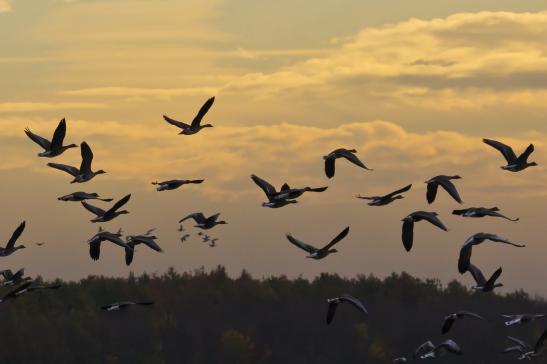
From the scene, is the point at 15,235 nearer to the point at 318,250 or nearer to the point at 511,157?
the point at 318,250

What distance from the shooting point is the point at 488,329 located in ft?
285

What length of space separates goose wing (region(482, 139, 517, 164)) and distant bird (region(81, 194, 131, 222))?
12.4 m

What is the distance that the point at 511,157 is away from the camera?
44.0m

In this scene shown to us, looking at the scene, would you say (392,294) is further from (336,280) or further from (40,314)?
(40,314)

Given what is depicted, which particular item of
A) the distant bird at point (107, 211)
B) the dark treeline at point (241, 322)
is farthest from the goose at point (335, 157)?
the dark treeline at point (241, 322)

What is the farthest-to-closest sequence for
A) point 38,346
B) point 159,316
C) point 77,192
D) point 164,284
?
point 164,284, point 159,316, point 38,346, point 77,192

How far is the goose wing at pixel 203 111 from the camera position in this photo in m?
42.4

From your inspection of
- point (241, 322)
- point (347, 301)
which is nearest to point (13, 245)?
point (347, 301)

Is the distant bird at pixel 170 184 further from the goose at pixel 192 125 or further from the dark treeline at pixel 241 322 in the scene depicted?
the dark treeline at pixel 241 322

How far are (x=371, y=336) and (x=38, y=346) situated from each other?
21.8m

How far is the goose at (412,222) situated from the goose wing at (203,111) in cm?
739

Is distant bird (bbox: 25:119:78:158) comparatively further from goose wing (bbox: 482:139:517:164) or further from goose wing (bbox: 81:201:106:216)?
goose wing (bbox: 482:139:517:164)

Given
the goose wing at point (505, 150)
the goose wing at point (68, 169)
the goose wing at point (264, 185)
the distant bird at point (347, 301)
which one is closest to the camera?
the distant bird at point (347, 301)

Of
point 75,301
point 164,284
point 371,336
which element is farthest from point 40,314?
point 371,336
